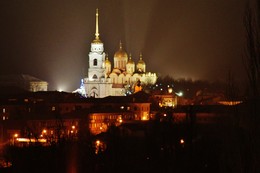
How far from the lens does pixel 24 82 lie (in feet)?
175

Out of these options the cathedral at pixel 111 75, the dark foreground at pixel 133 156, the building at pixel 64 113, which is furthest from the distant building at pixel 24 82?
the dark foreground at pixel 133 156

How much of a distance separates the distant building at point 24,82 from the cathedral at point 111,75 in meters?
7.75

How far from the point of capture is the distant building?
2057 inches

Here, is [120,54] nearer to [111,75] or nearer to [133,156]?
[111,75]

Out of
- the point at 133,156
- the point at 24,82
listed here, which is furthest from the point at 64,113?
the point at 24,82

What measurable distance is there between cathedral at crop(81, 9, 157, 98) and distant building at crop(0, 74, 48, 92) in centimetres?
775

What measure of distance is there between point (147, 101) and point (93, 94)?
10612 mm

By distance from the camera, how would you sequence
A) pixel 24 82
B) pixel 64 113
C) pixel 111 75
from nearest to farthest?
pixel 64 113 < pixel 111 75 < pixel 24 82

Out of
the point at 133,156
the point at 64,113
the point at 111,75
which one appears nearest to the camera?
the point at 133,156

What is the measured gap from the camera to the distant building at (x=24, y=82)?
5225 cm

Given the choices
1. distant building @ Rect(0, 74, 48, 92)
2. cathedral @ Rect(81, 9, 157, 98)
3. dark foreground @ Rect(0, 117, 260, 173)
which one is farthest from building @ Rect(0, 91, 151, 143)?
distant building @ Rect(0, 74, 48, 92)

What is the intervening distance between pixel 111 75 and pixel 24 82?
1173cm

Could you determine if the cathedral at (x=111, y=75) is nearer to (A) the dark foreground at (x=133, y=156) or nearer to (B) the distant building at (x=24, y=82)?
(B) the distant building at (x=24, y=82)

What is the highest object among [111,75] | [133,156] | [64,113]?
[111,75]
